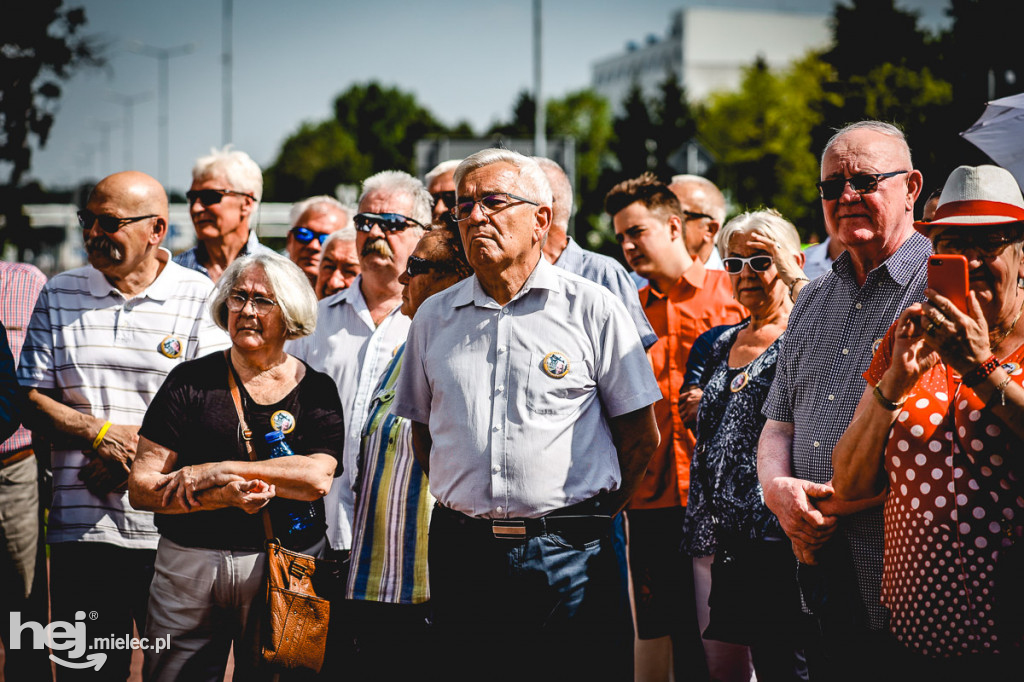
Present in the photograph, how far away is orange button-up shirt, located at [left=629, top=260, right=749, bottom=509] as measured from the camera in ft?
15.7

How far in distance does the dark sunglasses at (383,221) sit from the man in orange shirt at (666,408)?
1.29 m

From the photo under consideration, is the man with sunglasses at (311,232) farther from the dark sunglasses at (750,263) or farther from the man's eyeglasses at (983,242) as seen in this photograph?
the man's eyeglasses at (983,242)

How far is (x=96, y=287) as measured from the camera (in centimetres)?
443

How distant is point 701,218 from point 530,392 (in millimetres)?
3680

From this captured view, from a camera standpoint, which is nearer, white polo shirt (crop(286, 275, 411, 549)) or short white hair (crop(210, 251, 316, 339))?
short white hair (crop(210, 251, 316, 339))

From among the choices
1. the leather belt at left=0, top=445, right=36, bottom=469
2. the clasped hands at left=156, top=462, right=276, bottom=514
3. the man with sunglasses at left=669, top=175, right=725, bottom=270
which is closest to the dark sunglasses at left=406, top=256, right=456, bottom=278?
the clasped hands at left=156, top=462, right=276, bottom=514

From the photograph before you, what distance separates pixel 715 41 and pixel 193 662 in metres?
123

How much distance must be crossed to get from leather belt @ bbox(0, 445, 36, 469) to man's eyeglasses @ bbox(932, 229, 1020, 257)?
4.53 metres

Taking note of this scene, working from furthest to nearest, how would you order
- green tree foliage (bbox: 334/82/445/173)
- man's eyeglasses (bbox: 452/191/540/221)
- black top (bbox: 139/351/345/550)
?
green tree foliage (bbox: 334/82/445/173) < black top (bbox: 139/351/345/550) < man's eyeglasses (bbox: 452/191/540/221)

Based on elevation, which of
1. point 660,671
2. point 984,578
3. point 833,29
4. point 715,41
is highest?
point 715,41

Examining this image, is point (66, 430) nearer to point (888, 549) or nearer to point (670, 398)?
point (670, 398)

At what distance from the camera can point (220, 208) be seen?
231 inches

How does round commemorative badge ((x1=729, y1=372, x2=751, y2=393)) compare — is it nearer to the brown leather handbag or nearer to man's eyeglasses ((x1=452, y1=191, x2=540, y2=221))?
man's eyeglasses ((x1=452, y1=191, x2=540, y2=221))

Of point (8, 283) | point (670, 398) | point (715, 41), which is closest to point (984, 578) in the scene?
Answer: point (670, 398)
